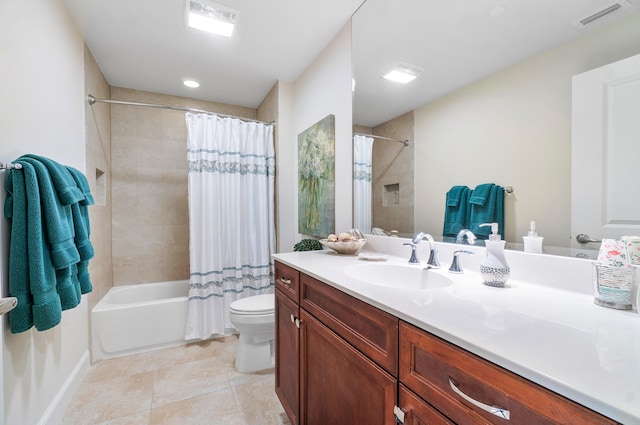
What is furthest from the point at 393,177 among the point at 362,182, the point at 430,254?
the point at 430,254

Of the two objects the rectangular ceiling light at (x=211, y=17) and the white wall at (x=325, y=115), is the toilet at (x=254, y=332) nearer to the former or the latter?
the white wall at (x=325, y=115)

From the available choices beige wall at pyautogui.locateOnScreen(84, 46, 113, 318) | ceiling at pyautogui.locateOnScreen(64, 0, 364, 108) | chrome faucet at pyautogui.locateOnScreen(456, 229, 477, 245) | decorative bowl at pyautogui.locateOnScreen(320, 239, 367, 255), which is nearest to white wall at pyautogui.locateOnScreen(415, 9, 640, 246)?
chrome faucet at pyautogui.locateOnScreen(456, 229, 477, 245)

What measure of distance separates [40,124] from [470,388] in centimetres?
207

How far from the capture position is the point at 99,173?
2580mm

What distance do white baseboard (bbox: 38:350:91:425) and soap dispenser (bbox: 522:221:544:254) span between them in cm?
232

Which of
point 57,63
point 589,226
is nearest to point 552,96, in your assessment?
point 589,226

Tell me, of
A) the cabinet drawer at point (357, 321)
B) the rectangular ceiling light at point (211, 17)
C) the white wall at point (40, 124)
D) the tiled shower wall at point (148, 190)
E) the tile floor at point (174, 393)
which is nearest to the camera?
the cabinet drawer at point (357, 321)

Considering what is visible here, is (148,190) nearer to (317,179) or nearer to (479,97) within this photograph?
(317,179)

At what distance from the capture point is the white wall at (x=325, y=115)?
1.94m

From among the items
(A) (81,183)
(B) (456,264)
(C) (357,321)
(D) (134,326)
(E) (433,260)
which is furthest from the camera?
(D) (134,326)

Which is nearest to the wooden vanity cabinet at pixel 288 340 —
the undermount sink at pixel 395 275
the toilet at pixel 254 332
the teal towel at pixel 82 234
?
the undermount sink at pixel 395 275

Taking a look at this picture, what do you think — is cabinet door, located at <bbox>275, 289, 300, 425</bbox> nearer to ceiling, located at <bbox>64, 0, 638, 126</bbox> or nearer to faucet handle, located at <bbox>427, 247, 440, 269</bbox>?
faucet handle, located at <bbox>427, 247, 440, 269</bbox>

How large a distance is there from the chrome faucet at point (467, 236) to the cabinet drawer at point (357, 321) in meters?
0.63

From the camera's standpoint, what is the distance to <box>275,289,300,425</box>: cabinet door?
1345 millimetres
